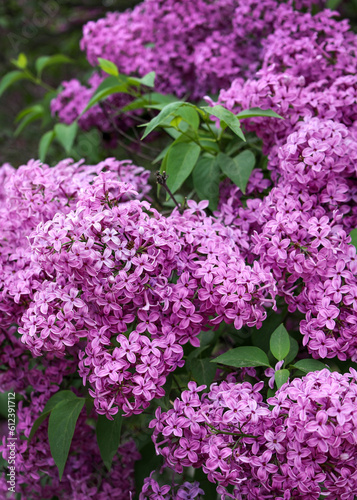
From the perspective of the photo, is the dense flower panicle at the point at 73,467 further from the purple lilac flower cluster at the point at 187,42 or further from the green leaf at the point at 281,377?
the purple lilac flower cluster at the point at 187,42

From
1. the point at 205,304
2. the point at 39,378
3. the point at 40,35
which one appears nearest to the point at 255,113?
the point at 205,304

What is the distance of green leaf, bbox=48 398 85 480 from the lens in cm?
140

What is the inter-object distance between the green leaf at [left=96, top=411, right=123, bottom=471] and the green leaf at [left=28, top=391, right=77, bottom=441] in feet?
0.42

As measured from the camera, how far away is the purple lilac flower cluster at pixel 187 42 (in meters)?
2.14

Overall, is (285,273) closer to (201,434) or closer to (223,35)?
(201,434)

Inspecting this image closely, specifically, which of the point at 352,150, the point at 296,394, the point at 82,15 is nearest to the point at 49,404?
the point at 296,394

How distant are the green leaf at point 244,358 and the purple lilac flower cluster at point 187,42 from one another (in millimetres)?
1125

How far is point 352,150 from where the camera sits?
4.89ft

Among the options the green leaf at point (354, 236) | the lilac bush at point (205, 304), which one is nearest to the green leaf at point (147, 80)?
the lilac bush at point (205, 304)

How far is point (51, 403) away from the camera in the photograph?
5.07 feet

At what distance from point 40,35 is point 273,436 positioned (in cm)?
319

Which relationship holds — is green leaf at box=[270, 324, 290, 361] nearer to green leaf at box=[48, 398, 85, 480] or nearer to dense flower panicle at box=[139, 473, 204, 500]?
dense flower panicle at box=[139, 473, 204, 500]

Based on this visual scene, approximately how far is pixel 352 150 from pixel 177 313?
2.12ft

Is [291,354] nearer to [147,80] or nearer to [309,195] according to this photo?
[309,195]
